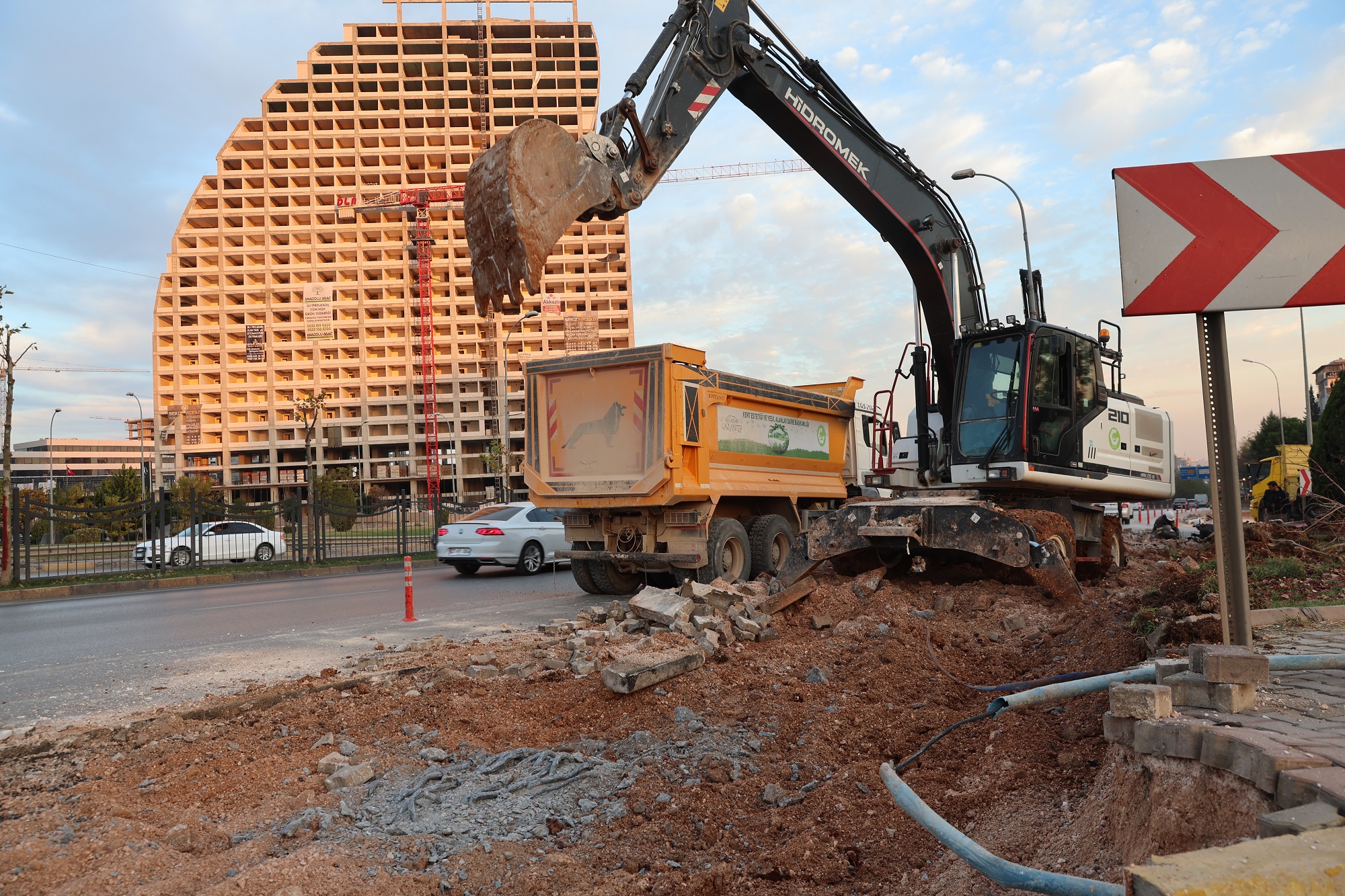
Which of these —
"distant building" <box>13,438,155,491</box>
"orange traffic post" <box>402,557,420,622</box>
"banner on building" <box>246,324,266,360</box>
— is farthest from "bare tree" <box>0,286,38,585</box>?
"distant building" <box>13,438,155,491</box>

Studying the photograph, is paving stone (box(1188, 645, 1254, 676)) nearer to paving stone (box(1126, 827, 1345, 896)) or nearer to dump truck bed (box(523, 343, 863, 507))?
paving stone (box(1126, 827, 1345, 896))

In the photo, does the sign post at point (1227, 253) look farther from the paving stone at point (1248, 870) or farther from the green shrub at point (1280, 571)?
the green shrub at point (1280, 571)

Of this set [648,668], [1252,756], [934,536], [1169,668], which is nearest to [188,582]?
[648,668]

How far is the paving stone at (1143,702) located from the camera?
3.09 m

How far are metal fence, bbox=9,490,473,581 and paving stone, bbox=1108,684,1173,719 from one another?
16.1m

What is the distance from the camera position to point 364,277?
10394 cm

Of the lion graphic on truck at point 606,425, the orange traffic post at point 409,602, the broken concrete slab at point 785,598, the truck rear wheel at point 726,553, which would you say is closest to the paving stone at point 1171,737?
the broken concrete slab at point 785,598

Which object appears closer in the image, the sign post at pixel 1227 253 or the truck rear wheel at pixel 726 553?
the sign post at pixel 1227 253

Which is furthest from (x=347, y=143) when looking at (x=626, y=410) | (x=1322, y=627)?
(x=1322, y=627)

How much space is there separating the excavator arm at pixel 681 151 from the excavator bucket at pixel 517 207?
0.01m

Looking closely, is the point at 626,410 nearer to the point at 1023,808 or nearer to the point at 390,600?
the point at 390,600

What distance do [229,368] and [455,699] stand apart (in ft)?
352

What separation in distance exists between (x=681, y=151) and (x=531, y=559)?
10.9 metres

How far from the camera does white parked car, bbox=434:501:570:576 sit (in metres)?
17.4
